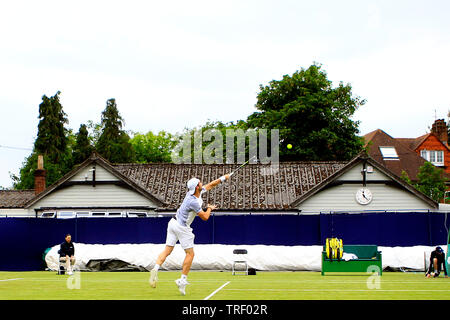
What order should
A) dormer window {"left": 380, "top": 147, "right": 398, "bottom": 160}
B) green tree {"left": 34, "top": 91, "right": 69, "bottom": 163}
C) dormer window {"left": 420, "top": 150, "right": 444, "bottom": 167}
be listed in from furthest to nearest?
green tree {"left": 34, "top": 91, "right": 69, "bottom": 163}, dormer window {"left": 420, "top": 150, "right": 444, "bottom": 167}, dormer window {"left": 380, "top": 147, "right": 398, "bottom": 160}

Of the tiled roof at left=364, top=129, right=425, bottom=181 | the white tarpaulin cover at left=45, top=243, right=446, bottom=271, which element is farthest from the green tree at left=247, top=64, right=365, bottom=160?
the white tarpaulin cover at left=45, top=243, right=446, bottom=271

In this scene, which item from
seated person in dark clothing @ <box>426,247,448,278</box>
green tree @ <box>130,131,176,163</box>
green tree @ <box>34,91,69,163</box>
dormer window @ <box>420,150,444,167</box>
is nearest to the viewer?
seated person in dark clothing @ <box>426,247,448,278</box>

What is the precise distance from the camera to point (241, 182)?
41438mm

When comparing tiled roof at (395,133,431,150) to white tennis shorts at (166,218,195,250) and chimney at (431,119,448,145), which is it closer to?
chimney at (431,119,448,145)

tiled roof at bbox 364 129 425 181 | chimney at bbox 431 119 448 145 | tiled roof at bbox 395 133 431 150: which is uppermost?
chimney at bbox 431 119 448 145

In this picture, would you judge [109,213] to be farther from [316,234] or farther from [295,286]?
[295,286]

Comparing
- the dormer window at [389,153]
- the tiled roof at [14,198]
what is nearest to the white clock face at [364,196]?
the tiled roof at [14,198]

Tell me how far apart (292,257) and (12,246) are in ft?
36.7

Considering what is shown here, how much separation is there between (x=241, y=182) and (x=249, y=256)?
47.7ft

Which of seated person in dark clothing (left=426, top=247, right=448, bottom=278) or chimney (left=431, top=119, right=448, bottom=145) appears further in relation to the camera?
chimney (left=431, top=119, right=448, bottom=145)

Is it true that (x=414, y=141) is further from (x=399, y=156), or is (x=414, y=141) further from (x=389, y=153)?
(x=399, y=156)

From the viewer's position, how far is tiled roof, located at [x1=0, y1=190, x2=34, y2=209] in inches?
1983

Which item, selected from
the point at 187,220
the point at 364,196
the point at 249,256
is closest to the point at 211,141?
the point at 364,196

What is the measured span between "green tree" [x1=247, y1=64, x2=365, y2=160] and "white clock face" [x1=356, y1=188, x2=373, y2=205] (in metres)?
17.4
